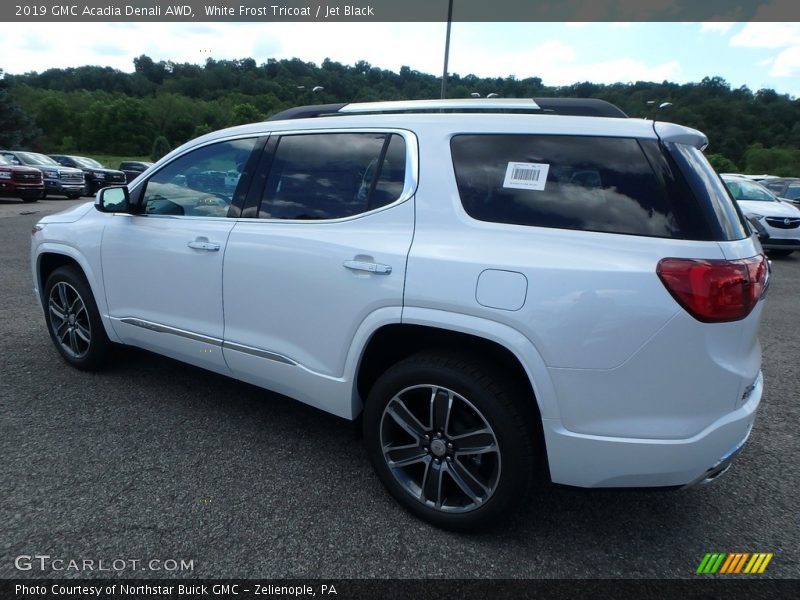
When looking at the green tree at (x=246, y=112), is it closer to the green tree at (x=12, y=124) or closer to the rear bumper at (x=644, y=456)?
the green tree at (x=12, y=124)

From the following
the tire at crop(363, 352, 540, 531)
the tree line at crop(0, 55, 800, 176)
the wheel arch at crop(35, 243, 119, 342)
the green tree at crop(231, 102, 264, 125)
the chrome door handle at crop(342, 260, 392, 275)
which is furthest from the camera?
the green tree at crop(231, 102, 264, 125)

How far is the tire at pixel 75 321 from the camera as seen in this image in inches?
157

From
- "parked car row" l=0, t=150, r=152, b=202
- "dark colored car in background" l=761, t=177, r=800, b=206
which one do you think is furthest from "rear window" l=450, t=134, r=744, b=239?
"dark colored car in background" l=761, t=177, r=800, b=206

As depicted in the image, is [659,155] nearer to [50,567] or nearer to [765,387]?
[50,567]

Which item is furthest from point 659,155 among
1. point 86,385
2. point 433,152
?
point 86,385

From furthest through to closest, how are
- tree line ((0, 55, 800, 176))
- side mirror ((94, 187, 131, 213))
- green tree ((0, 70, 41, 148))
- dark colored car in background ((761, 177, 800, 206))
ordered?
1. green tree ((0, 70, 41, 148))
2. dark colored car in background ((761, 177, 800, 206))
3. tree line ((0, 55, 800, 176))
4. side mirror ((94, 187, 131, 213))

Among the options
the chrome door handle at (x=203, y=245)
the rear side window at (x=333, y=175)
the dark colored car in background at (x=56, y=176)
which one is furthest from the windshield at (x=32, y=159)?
the rear side window at (x=333, y=175)

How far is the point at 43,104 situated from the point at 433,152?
10649 cm

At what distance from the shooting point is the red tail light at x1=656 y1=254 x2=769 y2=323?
201 cm

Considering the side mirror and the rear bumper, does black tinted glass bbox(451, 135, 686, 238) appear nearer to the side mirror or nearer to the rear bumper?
the rear bumper

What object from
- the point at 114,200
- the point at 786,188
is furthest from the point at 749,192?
the point at 114,200

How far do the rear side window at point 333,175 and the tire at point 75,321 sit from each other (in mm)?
1766

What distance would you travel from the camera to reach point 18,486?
2707mm

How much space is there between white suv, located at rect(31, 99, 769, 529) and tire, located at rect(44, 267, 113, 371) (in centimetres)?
98
